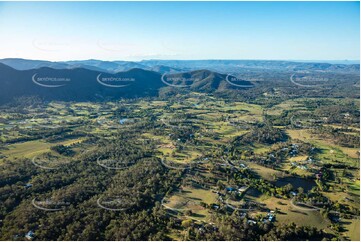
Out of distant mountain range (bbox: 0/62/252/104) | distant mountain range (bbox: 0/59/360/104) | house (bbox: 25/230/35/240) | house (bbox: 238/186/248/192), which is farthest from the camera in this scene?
distant mountain range (bbox: 0/59/360/104)

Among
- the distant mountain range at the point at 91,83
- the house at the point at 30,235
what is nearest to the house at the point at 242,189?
the house at the point at 30,235

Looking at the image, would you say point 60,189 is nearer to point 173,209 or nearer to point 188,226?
point 173,209

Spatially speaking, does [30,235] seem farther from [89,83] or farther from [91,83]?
[91,83]

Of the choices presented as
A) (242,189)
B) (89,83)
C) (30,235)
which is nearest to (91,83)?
(89,83)

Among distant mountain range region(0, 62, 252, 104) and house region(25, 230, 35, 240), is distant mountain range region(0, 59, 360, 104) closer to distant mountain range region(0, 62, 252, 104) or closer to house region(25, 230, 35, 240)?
distant mountain range region(0, 62, 252, 104)

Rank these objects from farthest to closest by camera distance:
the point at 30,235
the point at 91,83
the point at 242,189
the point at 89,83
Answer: the point at 91,83, the point at 89,83, the point at 242,189, the point at 30,235

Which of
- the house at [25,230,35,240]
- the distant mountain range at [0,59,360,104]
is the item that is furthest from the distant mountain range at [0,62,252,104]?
the house at [25,230,35,240]

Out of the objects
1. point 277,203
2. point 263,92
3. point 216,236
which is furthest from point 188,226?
point 263,92

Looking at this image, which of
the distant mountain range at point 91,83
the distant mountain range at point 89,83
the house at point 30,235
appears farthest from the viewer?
the distant mountain range at point 91,83

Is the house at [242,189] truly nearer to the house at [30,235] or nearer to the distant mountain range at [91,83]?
the house at [30,235]

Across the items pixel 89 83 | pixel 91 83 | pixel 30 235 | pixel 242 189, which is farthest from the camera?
pixel 91 83

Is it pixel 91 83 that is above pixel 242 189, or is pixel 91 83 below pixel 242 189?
above
